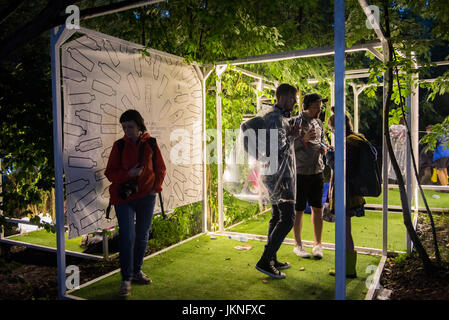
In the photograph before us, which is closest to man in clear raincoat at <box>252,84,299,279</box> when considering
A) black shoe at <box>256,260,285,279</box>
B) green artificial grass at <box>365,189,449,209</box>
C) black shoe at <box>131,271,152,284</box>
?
black shoe at <box>256,260,285,279</box>

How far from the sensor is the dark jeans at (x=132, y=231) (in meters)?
3.61

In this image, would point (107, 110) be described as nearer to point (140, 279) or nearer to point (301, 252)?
point (140, 279)

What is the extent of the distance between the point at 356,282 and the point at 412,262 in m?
1.02

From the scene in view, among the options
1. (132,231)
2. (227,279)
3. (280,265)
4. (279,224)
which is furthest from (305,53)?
(132,231)

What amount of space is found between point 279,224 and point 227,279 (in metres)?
0.86

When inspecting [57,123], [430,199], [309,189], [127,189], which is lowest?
[430,199]

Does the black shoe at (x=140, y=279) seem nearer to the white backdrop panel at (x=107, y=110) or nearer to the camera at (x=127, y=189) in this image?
the white backdrop panel at (x=107, y=110)

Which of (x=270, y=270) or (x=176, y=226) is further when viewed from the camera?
(x=176, y=226)

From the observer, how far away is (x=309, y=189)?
4.50 metres

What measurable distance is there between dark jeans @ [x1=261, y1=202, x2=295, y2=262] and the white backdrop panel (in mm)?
1628

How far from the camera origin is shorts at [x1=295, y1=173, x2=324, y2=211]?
446 centimetres

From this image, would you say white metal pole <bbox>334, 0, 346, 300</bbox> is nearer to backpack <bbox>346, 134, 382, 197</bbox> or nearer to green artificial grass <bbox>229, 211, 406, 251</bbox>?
backpack <bbox>346, 134, 382, 197</bbox>
